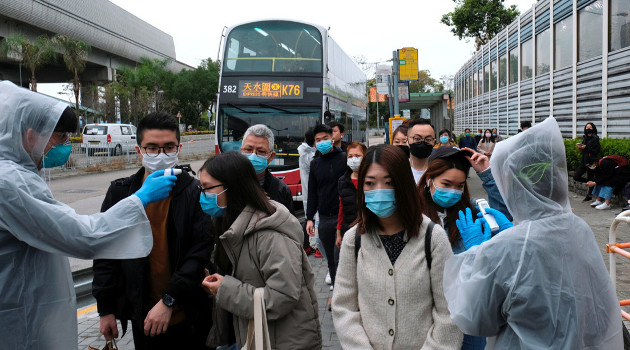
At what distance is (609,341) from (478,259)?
0.55 meters

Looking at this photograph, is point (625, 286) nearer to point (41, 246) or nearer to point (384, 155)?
point (384, 155)

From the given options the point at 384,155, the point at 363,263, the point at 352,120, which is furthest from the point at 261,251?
the point at 352,120

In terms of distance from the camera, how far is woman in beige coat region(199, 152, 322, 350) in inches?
95.3

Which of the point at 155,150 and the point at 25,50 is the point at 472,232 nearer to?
the point at 155,150

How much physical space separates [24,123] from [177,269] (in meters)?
1.04

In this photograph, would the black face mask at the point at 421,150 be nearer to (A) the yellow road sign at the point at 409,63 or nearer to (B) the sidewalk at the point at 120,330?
(B) the sidewalk at the point at 120,330

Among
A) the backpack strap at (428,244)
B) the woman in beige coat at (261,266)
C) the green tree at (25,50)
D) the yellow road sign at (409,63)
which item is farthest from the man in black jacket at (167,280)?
the green tree at (25,50)

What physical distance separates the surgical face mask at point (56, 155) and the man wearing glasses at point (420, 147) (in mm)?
2734

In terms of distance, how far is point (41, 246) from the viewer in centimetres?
220

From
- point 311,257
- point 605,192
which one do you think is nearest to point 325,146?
point 311,257

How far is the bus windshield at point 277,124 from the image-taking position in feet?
37.5

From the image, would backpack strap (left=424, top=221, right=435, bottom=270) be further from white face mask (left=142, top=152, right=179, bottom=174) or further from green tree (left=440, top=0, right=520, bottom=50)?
green tree (left=440, top=0, right=520, bottom=50)

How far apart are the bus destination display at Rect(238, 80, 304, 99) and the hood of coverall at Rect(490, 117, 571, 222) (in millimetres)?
9538

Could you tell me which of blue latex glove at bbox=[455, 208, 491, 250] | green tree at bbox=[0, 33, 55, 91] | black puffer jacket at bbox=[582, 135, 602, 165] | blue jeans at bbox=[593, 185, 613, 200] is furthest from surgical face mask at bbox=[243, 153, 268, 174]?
green tree at bbox=[0, 33, 55, 91]
